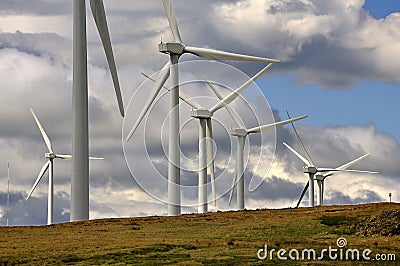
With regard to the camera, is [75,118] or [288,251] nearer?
[288,251]

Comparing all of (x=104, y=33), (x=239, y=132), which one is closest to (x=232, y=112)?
(x=239, y=132)

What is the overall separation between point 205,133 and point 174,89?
905 inches

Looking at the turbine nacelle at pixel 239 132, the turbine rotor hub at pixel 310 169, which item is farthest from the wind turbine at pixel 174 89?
the turbine rotor hub at pixel 310 169

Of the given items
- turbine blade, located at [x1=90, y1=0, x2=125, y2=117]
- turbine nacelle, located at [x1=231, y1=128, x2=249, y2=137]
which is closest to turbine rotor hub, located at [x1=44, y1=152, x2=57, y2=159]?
turbine nacelle, located at [x1=231, y1=128, x2=249, y2=137]

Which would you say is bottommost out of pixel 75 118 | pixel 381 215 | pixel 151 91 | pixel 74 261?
pixel 74 261

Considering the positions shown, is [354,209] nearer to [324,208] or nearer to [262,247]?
[324,208]

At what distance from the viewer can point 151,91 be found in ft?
346

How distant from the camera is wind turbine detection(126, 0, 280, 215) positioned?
10550cm

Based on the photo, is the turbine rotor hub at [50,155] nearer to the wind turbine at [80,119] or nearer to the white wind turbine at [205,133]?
the white wind turbine at [205,133]

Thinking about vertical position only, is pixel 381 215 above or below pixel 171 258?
above

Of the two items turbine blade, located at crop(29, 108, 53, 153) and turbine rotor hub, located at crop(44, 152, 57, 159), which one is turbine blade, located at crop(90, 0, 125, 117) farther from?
turbine rotor hub, located at crop(44, 152, 57, 159)

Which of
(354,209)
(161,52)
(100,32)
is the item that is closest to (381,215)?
(354,209)

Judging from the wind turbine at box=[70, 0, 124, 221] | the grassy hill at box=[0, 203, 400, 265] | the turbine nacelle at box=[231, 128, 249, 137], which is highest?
the turbine nacelle at box=[231, 128, 249, 137]

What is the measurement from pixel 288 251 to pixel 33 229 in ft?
A: 109
